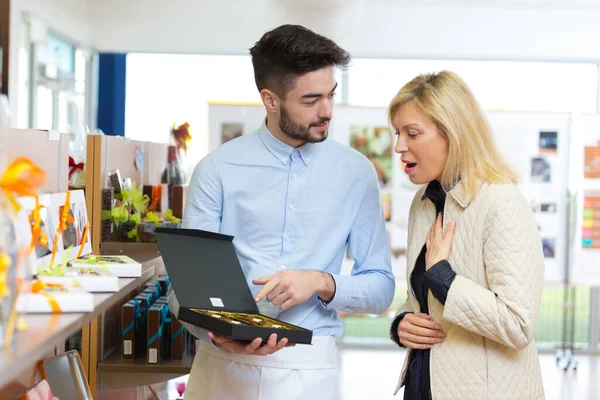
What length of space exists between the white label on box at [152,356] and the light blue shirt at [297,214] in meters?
1.28

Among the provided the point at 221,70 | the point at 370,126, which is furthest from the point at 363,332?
the point at 221,70

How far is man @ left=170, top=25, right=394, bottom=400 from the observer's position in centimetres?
207

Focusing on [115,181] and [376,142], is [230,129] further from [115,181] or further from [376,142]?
[115,181]

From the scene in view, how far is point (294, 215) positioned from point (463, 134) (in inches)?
19.3

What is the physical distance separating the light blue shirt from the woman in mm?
169

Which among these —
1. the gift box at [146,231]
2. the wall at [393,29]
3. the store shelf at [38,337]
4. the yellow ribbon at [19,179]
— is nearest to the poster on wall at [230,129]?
the wall at [393,29]

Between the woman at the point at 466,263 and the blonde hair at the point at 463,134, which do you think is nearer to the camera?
the woman at the point at 466,263

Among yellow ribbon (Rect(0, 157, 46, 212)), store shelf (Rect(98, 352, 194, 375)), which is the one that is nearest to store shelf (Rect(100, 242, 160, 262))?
store shelf (Rect(98, 352, 194, 375))

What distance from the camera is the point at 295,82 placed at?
6.95 ft

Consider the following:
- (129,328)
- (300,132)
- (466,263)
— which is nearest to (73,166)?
(129,328)

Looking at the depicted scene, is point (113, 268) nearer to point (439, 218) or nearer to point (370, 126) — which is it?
point (439, 218)

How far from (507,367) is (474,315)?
201 millimetres

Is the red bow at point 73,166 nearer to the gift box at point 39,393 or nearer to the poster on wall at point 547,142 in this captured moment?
the gift box at point 39,393

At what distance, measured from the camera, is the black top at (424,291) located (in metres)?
1.91
